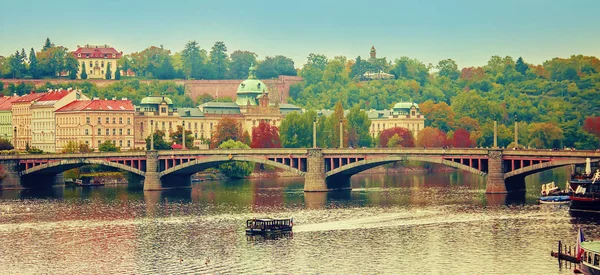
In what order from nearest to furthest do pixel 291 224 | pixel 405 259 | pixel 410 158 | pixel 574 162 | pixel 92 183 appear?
1. pixel 405 259
2. pixel 291 224
3. pixel 574 162
4. pixel 410 158
5. pixel 92 183

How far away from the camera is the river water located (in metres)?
96.9

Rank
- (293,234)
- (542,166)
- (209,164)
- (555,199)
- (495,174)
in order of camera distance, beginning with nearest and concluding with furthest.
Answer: (293,234)
(555,199)
(542,166)
(495,174)
(209,164)

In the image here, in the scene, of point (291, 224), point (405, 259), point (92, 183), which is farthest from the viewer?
point (92, 183)

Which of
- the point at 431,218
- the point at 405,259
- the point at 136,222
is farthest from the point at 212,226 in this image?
the point at 405,259

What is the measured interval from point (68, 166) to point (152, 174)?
1250 cm

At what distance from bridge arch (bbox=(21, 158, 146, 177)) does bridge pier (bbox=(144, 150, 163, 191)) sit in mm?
1235

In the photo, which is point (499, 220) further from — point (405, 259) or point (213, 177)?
point (213, 177)

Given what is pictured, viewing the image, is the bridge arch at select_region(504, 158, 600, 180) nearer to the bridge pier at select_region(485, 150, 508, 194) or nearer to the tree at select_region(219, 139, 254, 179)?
the bridge pier at select_region(485, 150, 508, 194)

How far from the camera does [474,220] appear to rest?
12081cm

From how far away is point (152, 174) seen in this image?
168 metres

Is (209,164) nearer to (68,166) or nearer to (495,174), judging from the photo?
Answer: (68,166)

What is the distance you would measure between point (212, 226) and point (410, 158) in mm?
36175

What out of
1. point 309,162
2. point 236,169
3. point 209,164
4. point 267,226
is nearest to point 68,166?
point 209,164

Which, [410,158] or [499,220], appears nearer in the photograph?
[499,220]
